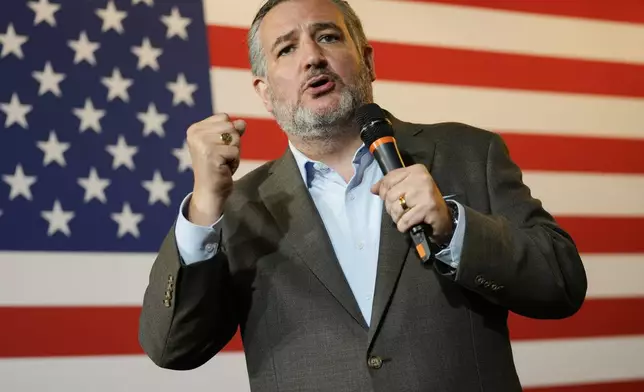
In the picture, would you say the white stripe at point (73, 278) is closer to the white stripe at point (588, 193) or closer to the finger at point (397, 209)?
the finger at point (397, 209)

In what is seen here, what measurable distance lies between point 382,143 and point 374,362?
364 mm

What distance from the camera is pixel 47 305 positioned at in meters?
2.08

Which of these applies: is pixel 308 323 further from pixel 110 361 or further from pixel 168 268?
pixel 110 361

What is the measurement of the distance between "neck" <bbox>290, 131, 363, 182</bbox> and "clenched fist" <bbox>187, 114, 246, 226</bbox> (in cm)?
34

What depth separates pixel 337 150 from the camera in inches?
58.3

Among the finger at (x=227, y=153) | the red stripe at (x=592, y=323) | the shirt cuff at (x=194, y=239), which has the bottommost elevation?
the red stripe at (x=592, y=323)

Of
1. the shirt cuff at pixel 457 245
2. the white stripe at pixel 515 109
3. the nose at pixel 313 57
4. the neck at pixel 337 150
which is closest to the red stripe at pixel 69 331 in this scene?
the white stripe at pixel 515 109

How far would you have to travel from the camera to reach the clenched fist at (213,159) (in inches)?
44.8

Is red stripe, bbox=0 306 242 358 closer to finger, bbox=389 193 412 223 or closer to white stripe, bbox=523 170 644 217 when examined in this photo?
finger, bbox=389 193 412 223

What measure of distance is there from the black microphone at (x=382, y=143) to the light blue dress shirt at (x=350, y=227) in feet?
0.28

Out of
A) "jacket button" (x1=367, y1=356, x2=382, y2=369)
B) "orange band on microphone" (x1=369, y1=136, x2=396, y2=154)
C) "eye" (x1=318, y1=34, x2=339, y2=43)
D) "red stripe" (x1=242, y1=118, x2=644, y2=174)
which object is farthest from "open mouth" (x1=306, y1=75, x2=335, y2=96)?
"red stripe" (x1=242, y1=118, x2=644, y2=174)

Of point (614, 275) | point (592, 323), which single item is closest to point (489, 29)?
point (614, 275)

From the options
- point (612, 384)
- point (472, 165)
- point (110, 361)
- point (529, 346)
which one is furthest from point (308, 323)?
point (612, 384)

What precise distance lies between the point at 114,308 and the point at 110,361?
0.16 m
